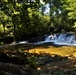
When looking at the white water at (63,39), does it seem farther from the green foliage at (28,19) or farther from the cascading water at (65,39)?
the green foliage at (28,19)

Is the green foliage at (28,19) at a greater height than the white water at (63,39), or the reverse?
the green foliage at (28,19)

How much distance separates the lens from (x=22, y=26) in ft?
102

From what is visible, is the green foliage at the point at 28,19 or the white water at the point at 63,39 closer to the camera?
the green foliage at the point at 28,19

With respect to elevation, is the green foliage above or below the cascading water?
above

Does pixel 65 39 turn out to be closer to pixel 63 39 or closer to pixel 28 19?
pixel 63 39

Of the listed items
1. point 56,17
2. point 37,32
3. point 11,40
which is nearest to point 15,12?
point 11,40

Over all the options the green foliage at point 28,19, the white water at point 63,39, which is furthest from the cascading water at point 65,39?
the green foliage at point 28,19

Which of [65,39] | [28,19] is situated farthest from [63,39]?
[28,19]

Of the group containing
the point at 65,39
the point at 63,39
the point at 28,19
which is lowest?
the point at 63,39

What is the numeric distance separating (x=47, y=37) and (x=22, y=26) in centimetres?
619

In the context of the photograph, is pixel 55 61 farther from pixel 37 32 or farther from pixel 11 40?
pixel 37 32

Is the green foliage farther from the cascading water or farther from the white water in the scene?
the cascading water

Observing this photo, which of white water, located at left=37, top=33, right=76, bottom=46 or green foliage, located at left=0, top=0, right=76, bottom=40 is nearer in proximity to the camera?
green foliage, located at left=0, top=0, right=76, bottom=40

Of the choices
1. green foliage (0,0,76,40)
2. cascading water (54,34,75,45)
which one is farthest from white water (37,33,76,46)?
green foliage (0,0,76,40)
